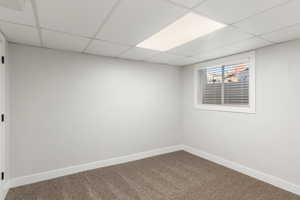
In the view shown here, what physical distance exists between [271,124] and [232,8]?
7.13 ft

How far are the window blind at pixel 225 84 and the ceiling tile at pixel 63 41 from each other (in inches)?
116

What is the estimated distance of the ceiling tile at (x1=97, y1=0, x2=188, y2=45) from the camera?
1.58 meters

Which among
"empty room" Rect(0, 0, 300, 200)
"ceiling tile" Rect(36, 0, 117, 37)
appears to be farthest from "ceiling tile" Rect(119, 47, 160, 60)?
"ceiling tile" Rect(36, 0, 117, 37)

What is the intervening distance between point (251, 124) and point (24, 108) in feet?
13.5

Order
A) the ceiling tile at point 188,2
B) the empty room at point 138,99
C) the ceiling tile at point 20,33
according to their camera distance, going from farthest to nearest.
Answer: the ceiling tile at point 20,33
the empty room at point 138,99
the ceiling tile at point 188,2

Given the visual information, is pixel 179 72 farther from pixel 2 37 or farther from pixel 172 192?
pixel 2 37

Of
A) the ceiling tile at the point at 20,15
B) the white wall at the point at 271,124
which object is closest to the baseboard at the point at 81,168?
the white wall at the point at 271,124

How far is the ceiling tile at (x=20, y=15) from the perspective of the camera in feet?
5.38

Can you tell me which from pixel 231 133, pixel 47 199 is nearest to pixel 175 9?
pixel 231 133

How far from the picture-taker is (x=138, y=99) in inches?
152

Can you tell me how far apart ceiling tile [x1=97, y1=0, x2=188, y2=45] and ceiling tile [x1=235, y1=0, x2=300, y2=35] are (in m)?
0.87

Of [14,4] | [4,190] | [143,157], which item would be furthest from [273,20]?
[4,190]

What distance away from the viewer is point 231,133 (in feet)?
11.0

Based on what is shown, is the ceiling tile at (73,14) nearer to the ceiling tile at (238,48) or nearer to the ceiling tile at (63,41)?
the ceiling tile at (63,41)
